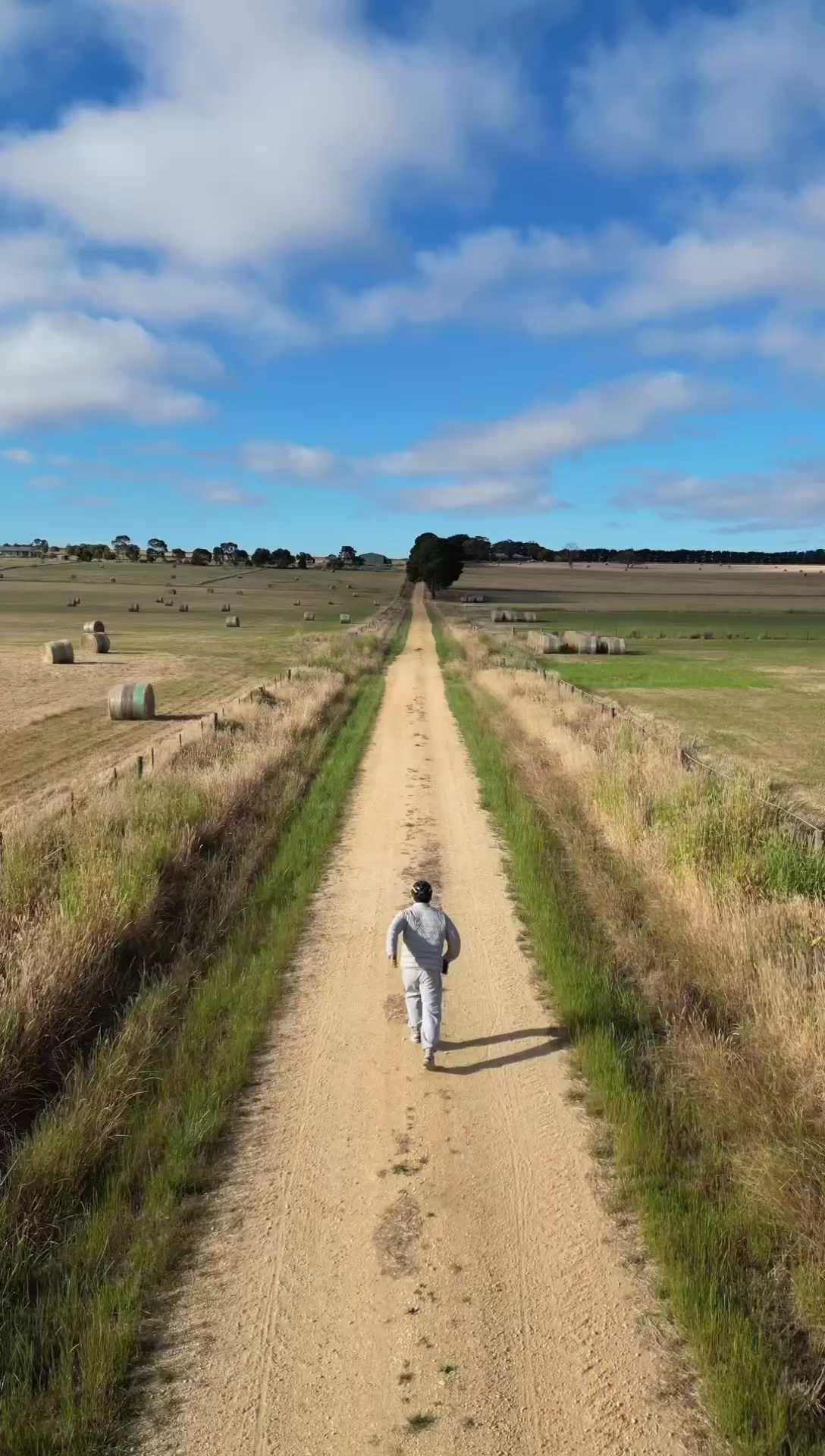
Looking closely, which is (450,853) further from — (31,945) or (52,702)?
(52,702)

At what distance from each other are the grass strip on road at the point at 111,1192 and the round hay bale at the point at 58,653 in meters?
36.0

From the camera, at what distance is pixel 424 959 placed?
766 cm

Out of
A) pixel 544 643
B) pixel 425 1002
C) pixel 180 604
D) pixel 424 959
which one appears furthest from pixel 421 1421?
pixel 180 604

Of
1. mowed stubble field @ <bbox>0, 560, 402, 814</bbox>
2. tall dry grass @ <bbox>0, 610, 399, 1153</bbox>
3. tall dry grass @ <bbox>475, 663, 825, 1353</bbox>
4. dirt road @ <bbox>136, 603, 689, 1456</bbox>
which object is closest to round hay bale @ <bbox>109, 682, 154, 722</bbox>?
mowed stubble field @ <bbox>0, 560, 402, 814</bbox>

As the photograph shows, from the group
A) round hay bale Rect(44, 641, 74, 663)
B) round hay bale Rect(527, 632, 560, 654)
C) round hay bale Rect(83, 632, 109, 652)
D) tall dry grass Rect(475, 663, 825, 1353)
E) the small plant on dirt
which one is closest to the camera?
the small plant on dirt

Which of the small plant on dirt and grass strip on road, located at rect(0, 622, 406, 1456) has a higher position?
grass strip on road, located at rect(0, 622, 406, 1456)

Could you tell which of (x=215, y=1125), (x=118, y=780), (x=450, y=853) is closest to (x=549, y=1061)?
(x=215, y=1125)

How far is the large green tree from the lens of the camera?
449 feet

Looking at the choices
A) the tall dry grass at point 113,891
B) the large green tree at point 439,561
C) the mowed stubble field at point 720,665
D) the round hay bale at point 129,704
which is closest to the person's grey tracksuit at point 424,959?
the tall dry grass at point 113,891

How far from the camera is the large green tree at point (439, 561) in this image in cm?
13675

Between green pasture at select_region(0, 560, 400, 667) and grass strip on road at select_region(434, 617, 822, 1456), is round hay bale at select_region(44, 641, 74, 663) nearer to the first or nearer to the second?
green pasture at select_region(0, 560, 400, 667)

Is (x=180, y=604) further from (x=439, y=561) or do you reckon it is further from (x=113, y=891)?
(x=113, y=891)

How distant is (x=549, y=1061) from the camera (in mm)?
7602

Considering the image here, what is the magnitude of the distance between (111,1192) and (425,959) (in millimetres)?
2970
